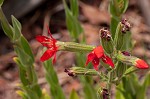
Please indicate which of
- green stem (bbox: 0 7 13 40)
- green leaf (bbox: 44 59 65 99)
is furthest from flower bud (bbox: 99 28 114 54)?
green leaf (bbox: 44 59 65 99)

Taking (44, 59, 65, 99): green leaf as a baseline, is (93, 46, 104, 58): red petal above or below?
above

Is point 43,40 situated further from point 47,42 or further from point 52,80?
point 52,80

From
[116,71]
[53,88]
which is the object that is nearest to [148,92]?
[53,88]

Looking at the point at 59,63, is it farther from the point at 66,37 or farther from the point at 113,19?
the point at 113,19

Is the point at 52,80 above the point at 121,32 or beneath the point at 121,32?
beneath

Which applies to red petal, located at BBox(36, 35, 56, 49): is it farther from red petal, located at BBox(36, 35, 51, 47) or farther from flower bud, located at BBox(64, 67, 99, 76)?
flower bud, located at BBox(64, 67, 99, 76)

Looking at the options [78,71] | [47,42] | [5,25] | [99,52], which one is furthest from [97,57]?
[5,25]

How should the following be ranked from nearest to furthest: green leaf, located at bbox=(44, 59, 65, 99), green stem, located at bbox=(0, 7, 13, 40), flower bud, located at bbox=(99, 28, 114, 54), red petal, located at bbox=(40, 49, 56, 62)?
flower bud, located at bbox=(99, 28, 114, 54) → red petal, located at bbox=(40, 49, 56, 62) → green stem, located at bbox=(0, 7, 13, 40) → green leaf, located at bbox=(44, 59, 65, 99)

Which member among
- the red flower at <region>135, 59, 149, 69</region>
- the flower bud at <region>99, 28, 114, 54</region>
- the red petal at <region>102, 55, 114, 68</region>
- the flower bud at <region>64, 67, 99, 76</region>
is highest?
A: the flower bud at <region>99, 28, 114, 54</region>

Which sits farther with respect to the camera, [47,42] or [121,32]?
[47,42]

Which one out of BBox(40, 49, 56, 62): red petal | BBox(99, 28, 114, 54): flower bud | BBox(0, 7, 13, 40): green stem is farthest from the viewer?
BBox(0, 7, 13, 40): green stem
